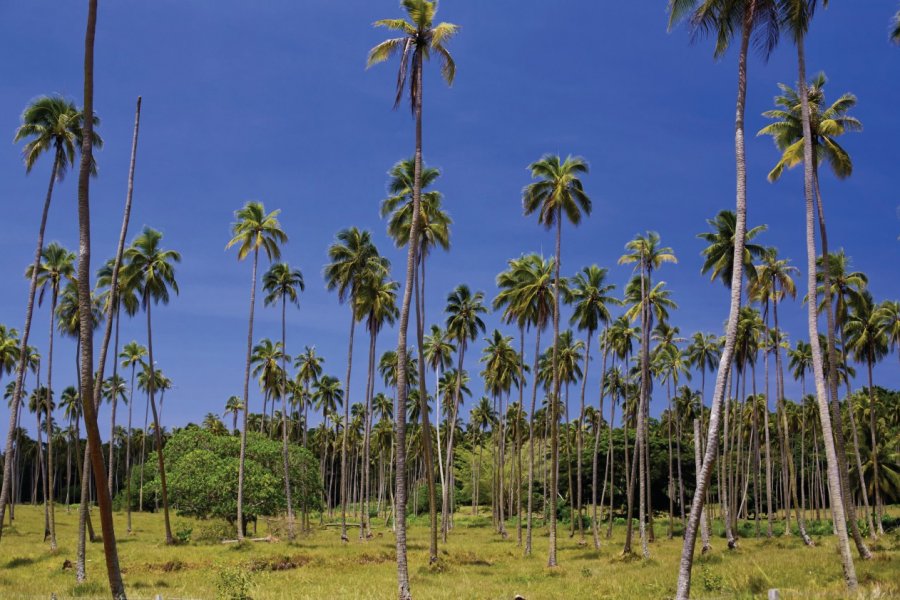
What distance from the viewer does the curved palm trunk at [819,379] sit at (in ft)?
67.3

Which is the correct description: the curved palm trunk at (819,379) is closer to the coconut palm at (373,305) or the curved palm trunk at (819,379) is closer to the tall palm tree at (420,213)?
the tall palm tree at (420,213)

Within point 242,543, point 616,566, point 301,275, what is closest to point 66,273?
point 301,275

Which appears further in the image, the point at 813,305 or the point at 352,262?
the point at 352,262

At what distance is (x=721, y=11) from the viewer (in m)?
21.1

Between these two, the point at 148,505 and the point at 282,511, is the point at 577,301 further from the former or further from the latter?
the point at 148,505

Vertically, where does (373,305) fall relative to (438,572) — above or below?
above

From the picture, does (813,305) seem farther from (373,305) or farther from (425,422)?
(373,305)

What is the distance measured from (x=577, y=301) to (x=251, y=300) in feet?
70.6

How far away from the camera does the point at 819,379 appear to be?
869 inches

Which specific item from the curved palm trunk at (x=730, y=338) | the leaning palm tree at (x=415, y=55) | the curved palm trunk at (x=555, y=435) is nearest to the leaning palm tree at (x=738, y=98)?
the curved palm trunk at (x=730, y=338)

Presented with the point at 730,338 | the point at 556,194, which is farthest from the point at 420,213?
the point at 730,338

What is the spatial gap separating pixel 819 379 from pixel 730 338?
20.1 feet

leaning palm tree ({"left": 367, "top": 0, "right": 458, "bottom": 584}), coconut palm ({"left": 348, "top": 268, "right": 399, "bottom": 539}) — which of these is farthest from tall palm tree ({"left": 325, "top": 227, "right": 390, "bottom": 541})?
leaning palm tree ({"left": 367, "top": 0, "right": 458, "bottom": 584})

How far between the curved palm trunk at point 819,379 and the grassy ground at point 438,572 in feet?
3.59
